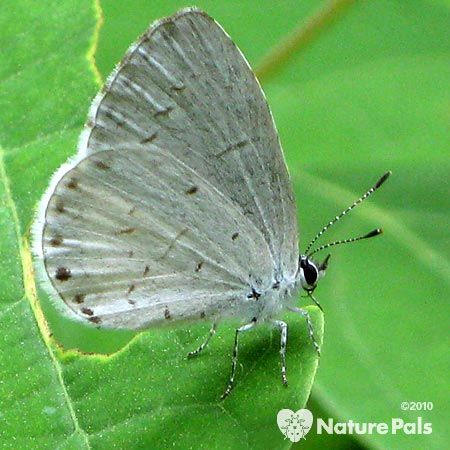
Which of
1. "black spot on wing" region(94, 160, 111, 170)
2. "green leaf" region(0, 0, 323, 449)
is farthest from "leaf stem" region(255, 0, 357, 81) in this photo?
"black spot on wing" region(94, 160, 111, 170)

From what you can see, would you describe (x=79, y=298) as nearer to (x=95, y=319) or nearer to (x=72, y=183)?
(x=95, y=319)

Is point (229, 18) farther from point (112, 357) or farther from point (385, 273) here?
point (112, 357)

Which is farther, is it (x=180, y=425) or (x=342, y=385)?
(x=342, y=385)

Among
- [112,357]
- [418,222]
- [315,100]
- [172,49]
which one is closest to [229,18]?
[315,100]

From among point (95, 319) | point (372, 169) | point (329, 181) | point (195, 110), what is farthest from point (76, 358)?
point (372, 169)

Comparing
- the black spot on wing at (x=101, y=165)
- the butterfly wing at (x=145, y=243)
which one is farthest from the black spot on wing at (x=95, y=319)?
the black spot on wing at (x=101, y=165)

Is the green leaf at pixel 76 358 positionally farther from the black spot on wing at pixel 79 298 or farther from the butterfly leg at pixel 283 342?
the black spot on wing at pixel 79 298
